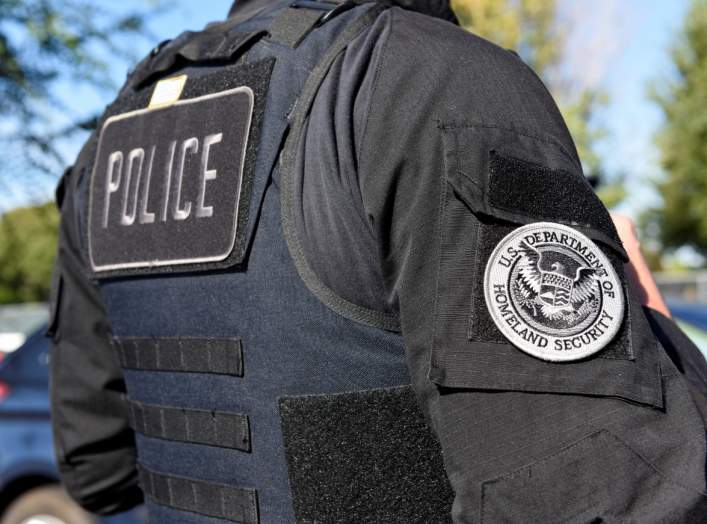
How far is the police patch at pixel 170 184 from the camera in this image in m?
1.34

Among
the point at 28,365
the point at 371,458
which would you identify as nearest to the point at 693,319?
the point at 371,458

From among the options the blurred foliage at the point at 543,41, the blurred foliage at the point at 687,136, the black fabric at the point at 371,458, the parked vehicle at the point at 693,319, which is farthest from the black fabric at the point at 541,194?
the blurred foliage at the point at 687,136

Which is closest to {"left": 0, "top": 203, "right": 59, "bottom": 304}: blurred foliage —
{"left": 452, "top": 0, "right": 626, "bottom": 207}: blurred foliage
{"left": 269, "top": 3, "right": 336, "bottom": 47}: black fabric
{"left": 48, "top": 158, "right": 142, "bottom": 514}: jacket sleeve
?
{"left": 48, "top": 158, "right": 142, "bottom": 514}: jacket sleeve

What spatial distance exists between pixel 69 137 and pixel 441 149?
20.3ft

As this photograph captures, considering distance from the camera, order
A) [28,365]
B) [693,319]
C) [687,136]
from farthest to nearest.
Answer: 1. [687,136]
2. [28,365]
3. [693,319]

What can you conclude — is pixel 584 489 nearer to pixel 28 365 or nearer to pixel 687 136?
pixel 28 365

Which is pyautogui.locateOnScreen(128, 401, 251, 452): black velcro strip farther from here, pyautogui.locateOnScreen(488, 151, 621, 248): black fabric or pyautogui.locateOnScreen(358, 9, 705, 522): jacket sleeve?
pyautogui.locateOnScreen(488, 151, 621, 248): black fabric

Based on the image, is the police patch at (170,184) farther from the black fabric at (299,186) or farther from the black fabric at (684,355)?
the black fabric at (684,355)

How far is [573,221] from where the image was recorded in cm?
107

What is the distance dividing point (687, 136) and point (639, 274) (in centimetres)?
2403

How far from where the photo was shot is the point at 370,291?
114cm

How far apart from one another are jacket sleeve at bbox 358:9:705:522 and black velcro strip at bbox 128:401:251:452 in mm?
356

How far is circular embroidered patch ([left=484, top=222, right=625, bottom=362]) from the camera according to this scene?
40.1 inches

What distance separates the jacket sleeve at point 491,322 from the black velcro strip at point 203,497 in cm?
39
